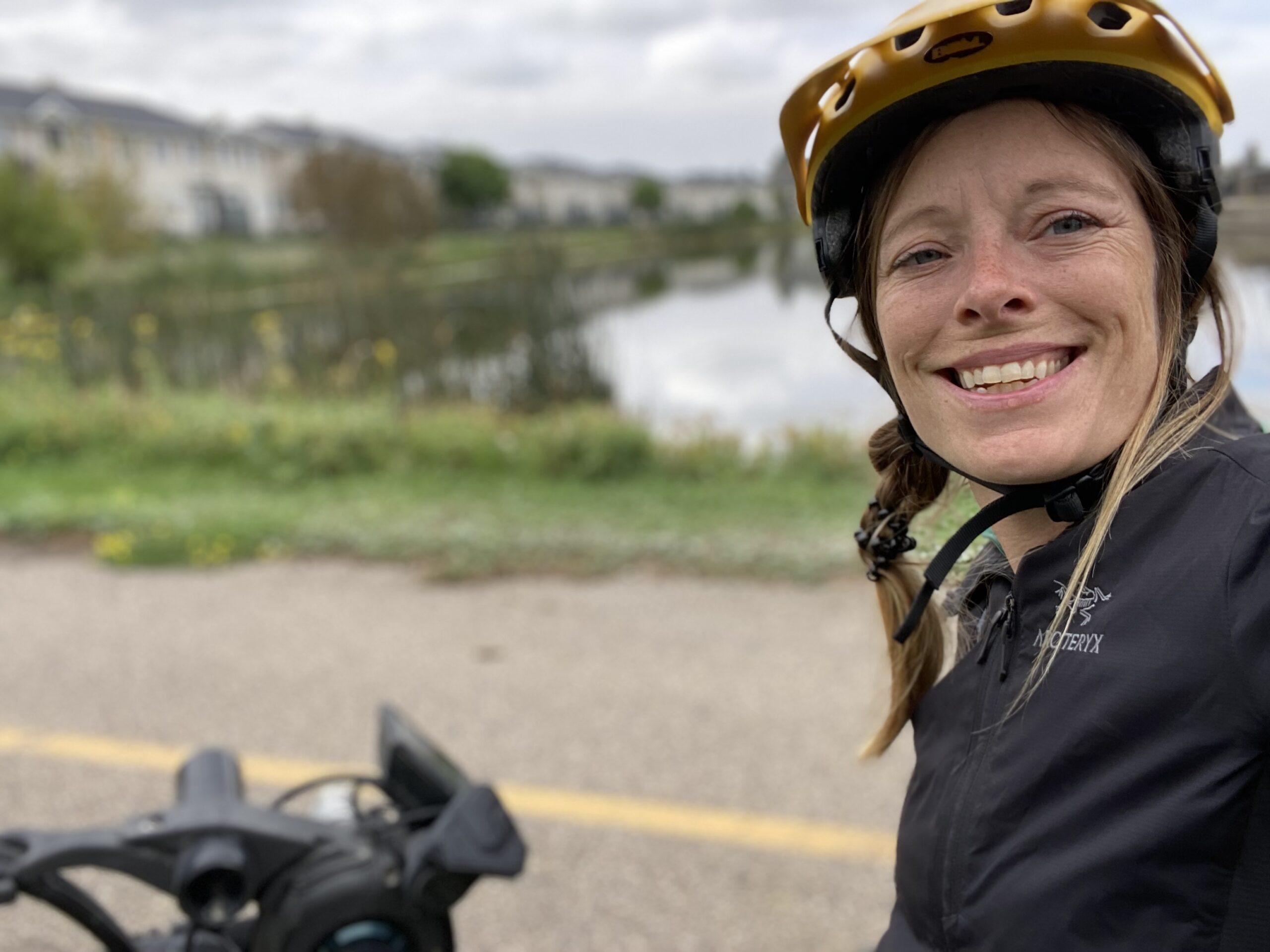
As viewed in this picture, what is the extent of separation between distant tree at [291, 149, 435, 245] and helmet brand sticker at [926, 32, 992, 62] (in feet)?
170

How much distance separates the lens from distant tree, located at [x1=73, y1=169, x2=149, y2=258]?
143 ft

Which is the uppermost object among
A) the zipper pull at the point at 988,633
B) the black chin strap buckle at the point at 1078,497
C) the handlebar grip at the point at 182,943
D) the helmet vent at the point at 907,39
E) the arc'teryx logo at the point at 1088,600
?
the helmet vent at the point at 907,39

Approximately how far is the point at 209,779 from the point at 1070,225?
1.52 metres

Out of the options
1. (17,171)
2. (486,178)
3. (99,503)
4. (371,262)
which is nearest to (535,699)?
(99,503)

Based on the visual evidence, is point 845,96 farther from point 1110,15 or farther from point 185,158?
point 185,158

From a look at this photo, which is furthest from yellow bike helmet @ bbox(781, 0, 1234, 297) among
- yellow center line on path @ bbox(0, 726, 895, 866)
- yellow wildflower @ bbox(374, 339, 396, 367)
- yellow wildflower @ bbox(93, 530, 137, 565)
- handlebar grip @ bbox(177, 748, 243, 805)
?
yellow wildflower @ bbox(374, 339, 396, 367)

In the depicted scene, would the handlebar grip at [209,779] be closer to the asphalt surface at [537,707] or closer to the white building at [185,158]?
the asphalt surface at [537,707]

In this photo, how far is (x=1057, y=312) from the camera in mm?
1209

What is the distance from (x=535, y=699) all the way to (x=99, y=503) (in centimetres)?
437

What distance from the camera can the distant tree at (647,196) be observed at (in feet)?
407

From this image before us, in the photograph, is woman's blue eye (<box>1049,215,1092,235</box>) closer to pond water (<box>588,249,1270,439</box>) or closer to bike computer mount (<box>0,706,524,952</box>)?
pond water (<box>588,249,1270,439</box>)

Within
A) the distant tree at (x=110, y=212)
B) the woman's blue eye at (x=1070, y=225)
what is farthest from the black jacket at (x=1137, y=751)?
the distant tree at (x=110, y=212)

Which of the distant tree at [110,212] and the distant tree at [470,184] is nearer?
the distant tree at [110,212]

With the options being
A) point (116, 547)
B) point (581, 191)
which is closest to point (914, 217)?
point (116, 547)
